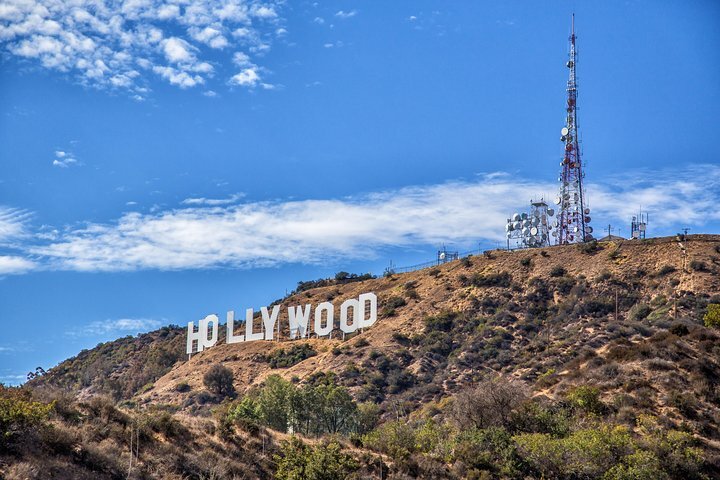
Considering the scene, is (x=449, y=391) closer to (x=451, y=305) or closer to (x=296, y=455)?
(x=451, y=305)

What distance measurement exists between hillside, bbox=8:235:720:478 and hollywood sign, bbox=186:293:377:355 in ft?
5.24

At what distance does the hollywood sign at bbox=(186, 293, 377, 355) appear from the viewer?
276 feet

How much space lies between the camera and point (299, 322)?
86188mm

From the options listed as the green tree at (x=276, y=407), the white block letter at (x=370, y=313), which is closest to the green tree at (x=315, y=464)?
the green tree at (x=276, y=407)

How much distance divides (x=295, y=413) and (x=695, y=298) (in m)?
37.5

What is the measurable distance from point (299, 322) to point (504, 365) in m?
26.9

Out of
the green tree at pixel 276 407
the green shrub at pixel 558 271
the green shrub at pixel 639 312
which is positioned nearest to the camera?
the green tree at pixel 276 407

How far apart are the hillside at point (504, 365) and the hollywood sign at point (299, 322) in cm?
160

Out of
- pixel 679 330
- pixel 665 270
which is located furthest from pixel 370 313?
pixel 679 330

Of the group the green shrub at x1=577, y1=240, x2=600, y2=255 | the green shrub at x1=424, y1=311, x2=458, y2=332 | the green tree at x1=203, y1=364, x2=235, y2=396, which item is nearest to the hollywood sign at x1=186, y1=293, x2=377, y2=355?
the green shrub at x1=424, y1=311, x2=458, y2=332

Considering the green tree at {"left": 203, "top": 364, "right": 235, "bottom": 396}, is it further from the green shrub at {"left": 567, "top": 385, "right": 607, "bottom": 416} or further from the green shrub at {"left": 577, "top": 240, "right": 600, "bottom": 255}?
the green shrub at {"left": 567, "top": 385, "right": 607, "bottom": 416}

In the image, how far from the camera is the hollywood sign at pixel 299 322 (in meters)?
84.1

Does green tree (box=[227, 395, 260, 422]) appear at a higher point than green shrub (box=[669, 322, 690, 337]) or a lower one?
lower

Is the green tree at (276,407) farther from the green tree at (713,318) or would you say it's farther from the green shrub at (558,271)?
the green shrub at (558,271)
